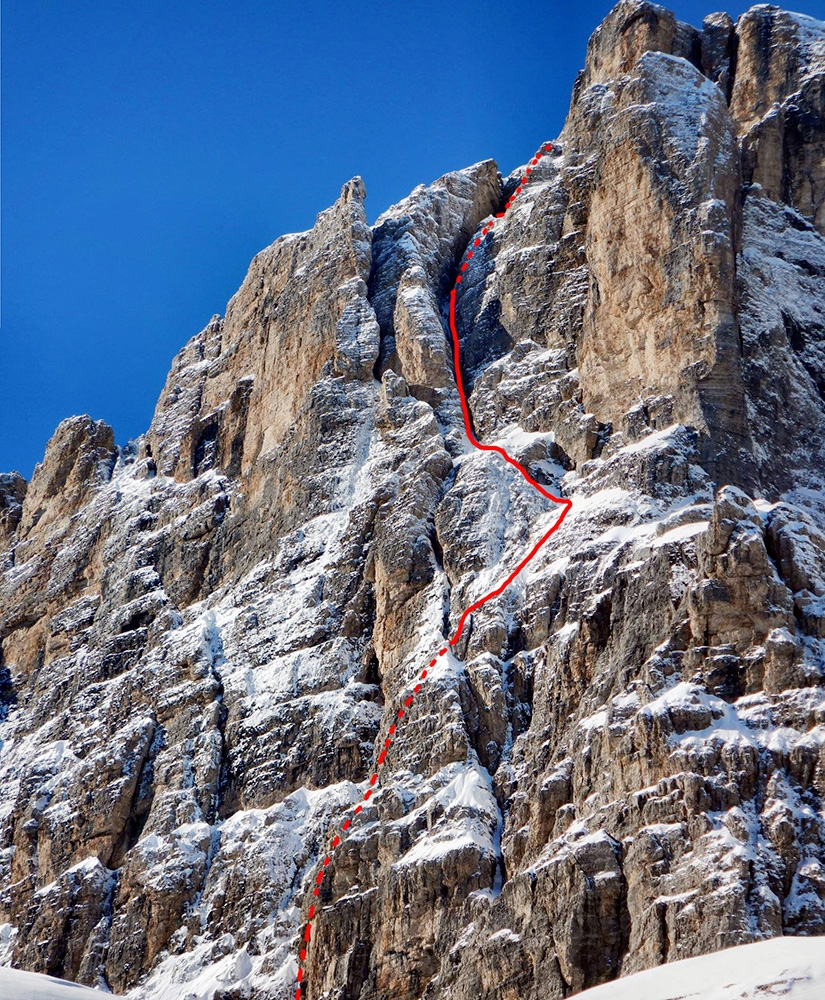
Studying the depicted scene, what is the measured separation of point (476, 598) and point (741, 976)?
33.6 m

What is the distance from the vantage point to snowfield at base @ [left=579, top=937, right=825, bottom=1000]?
62562 millimetres

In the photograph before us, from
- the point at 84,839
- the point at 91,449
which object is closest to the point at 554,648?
the point at 84,839

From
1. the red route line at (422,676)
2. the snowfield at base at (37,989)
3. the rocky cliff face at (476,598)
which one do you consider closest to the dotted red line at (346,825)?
the red route line at (422,676)

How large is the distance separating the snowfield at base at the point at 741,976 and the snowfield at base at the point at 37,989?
30.0m

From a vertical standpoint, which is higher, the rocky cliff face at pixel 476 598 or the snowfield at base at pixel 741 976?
the rocky cliff face at pixel 476 598

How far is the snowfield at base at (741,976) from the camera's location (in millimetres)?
62562

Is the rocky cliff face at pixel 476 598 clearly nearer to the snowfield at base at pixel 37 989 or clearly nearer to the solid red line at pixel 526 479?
the solid red line at pixel 526 479

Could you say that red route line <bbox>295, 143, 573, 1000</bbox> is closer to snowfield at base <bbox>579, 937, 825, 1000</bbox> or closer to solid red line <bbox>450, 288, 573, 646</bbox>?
solid red line <bbox>450, 288, 573, 646</bbox>

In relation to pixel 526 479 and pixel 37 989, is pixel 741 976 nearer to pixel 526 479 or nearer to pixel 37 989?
pixel 37 989

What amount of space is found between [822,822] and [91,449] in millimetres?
90428

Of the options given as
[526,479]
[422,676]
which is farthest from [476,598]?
[526,479]

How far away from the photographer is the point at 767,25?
120500 mm

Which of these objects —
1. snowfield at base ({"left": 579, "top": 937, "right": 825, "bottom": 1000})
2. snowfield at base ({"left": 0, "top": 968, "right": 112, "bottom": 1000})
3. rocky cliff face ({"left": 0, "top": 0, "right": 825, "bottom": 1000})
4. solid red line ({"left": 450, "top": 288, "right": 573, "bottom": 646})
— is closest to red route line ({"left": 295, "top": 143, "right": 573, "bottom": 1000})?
solid red line ({"left": 450, "top": 288, "right": 573, "bottom": 646})

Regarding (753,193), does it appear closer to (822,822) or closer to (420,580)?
(420,580)
